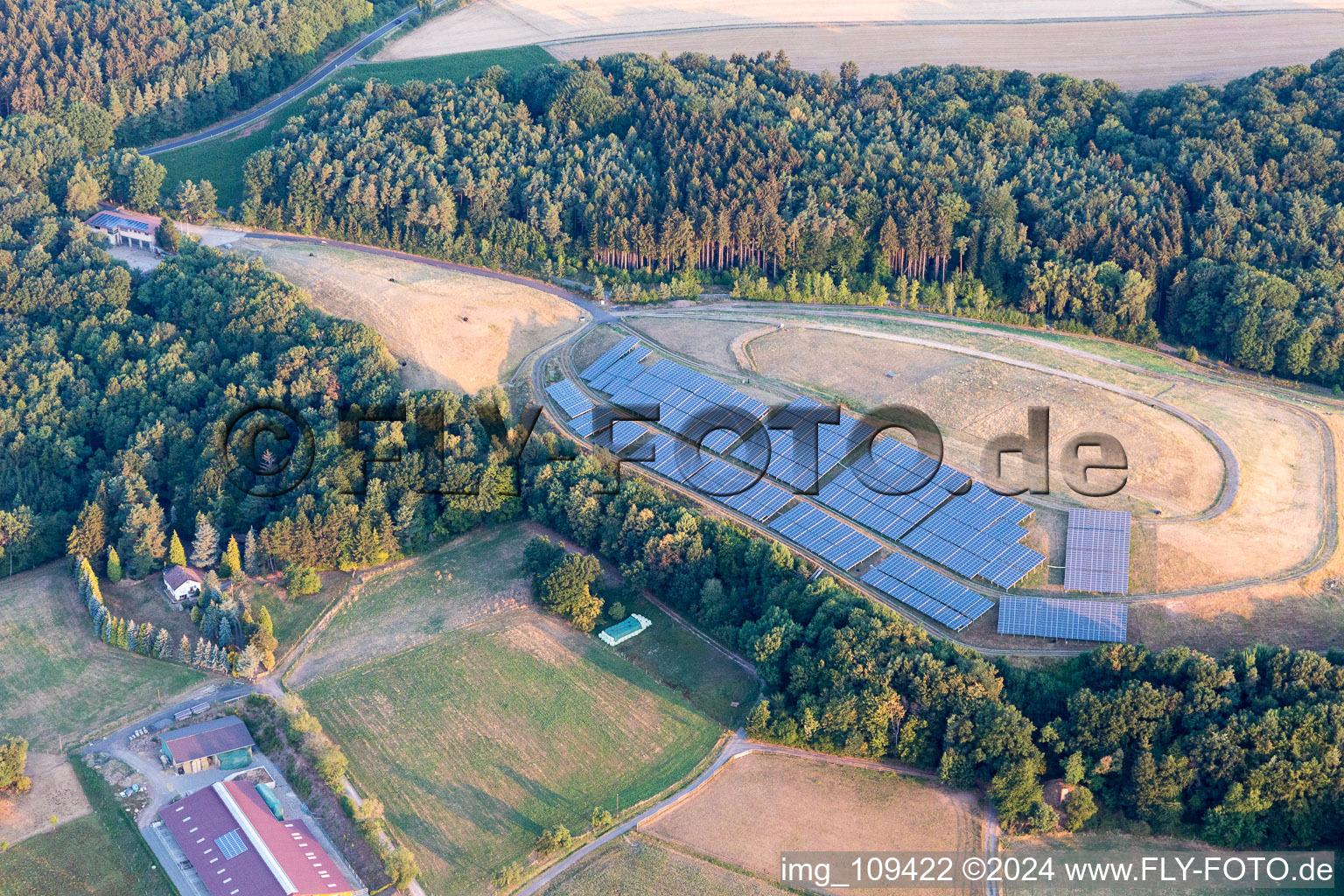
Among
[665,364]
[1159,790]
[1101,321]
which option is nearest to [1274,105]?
[1101,321]

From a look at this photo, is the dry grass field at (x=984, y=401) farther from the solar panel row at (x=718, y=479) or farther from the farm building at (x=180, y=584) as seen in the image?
the farm building at (x=180, y=584)

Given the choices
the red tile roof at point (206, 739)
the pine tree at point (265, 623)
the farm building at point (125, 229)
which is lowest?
the red tile roof at point (206, 739)

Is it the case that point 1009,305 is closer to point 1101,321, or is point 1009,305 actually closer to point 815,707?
point 1101,321

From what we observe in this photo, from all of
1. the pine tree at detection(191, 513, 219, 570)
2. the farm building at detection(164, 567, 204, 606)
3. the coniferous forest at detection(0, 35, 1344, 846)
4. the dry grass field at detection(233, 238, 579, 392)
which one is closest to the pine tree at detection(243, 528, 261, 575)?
the coniferous forest at detection(0, 35, 1344, 846)

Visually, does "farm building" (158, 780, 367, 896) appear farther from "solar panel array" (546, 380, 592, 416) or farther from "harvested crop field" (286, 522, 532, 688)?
"solar panel array" (546, 380, 592, 416)

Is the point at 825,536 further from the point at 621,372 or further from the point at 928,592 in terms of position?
the point at 621,372

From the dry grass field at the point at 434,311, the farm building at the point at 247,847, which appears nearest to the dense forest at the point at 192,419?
the dry grass field at the point at 434,311
